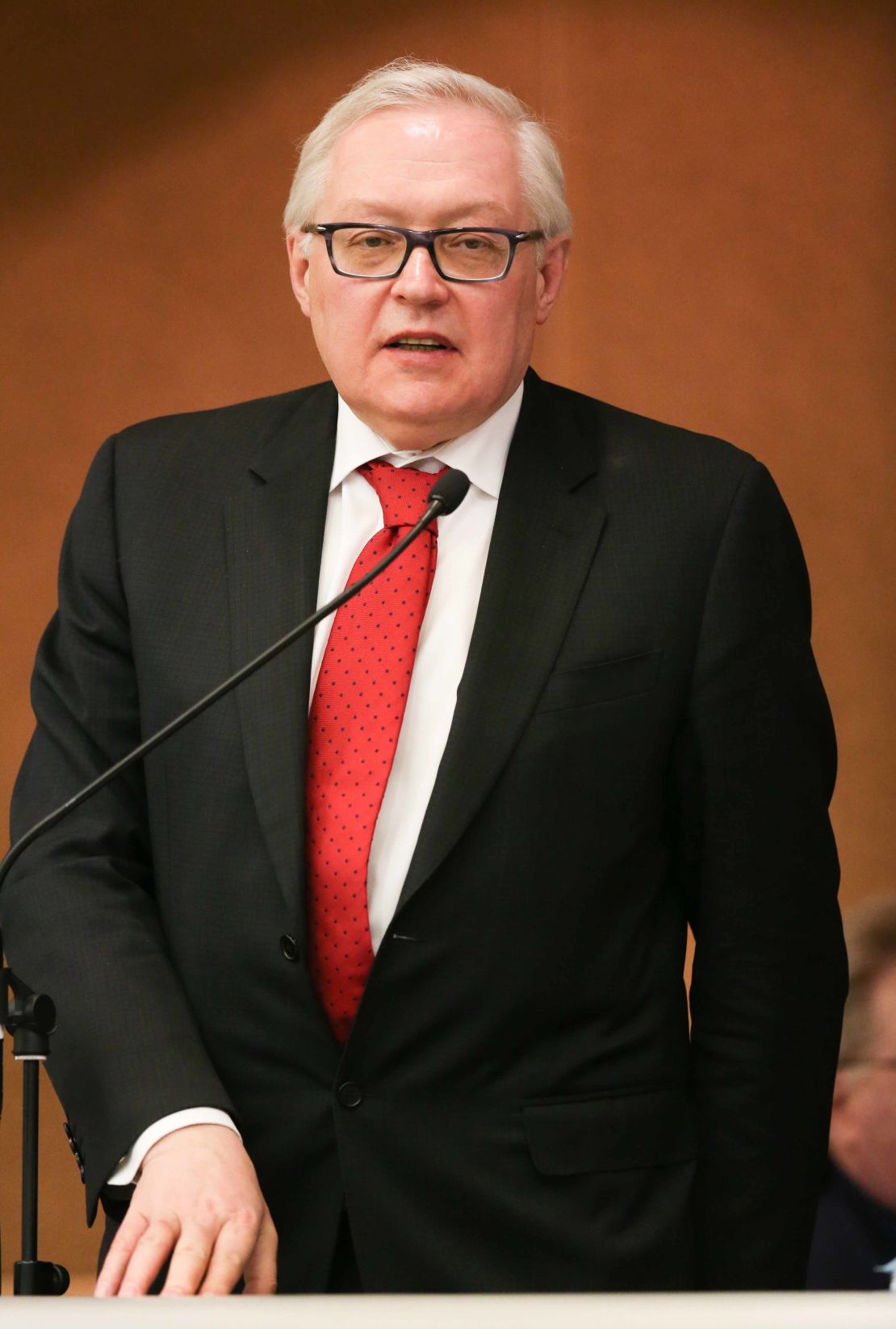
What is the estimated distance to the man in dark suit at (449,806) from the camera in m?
1.46

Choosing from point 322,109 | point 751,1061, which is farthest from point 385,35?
point 751,1061

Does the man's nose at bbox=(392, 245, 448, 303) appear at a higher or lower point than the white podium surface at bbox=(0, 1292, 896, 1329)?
higher

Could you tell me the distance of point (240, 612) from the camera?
1.54 metres

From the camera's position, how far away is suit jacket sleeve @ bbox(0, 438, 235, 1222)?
4.47ft

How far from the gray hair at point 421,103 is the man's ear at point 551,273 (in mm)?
17

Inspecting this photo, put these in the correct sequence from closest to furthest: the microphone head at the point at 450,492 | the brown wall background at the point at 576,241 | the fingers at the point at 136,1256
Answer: the fingers at the point at 136,1256 → the microphone head at the point at 450,492 → the brown wall background at the point at 576,241

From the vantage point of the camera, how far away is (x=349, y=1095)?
1.45m

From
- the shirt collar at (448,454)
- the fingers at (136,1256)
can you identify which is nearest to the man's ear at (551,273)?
the shirt collar at (448,454)

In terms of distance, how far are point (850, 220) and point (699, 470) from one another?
221 centimetres

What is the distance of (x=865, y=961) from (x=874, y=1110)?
7.9 inches

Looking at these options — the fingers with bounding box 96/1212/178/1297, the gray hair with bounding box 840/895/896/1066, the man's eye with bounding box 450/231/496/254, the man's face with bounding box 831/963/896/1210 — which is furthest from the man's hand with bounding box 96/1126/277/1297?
the gray hair with bounding box 840/895/896/1066

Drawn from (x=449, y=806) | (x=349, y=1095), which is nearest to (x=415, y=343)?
(x=449, y=806)

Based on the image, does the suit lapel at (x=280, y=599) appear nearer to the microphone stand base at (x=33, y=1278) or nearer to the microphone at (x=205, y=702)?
the microphone at (x=205, y=702)

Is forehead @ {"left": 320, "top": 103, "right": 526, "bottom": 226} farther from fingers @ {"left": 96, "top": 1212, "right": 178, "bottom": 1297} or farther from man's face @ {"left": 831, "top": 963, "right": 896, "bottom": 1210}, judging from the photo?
man's face @ {"left": 831, "top": 963, "right": 896, "bottom": 1210}
